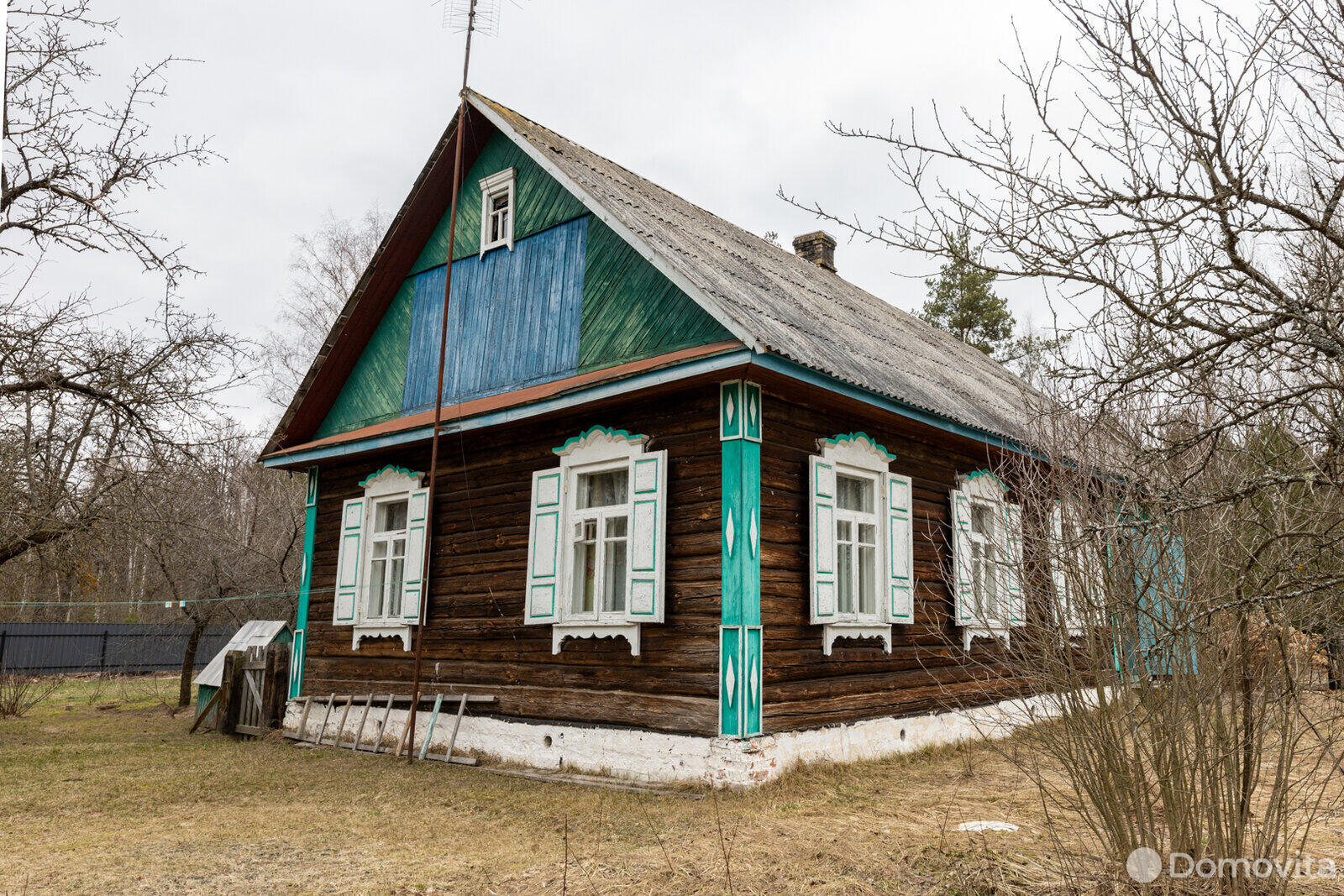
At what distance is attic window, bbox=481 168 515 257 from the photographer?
402 inches

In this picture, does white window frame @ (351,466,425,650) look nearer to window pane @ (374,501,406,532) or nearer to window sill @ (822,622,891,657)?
window pane @ (374,501,406,532)

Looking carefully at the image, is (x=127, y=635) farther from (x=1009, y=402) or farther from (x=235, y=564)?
(x=1009, y=402)

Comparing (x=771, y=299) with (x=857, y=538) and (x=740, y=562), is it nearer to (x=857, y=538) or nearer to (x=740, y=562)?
(x=857, y=538)

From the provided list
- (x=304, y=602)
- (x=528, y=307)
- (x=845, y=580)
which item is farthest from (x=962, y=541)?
(x=304, y=602)

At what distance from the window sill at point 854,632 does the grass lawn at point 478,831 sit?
102 cm

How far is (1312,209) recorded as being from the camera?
371 centimetres

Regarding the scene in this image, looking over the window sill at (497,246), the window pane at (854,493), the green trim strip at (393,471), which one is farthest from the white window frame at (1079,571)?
the green trim strip at (393,471)

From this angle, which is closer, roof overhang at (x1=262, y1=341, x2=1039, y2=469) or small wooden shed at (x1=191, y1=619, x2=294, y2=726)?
roof overhang at (x1=262, y1=341, x2=1039, y2=469)

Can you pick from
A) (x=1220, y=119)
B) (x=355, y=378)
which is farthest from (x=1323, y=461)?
(x=355, y=378)

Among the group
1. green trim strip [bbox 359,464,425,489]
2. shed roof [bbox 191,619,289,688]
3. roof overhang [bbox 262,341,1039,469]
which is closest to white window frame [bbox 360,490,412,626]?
green trim strip [bbox 359,464,425,489]

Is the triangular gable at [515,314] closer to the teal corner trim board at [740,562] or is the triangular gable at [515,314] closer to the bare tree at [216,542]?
the teal corner trim board at [740,562]

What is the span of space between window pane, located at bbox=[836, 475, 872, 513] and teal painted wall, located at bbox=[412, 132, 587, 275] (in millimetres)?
3671

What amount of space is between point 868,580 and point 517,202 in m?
5.41

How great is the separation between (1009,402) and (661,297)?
21.3 feet
